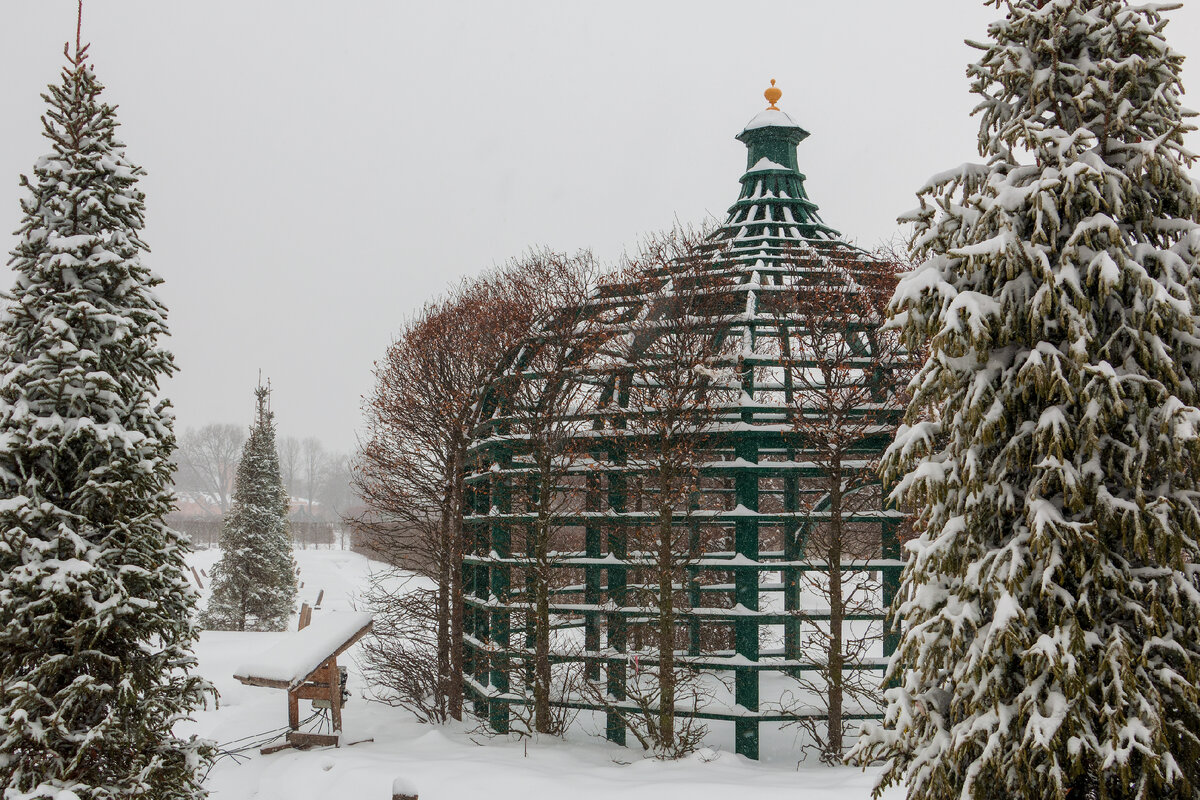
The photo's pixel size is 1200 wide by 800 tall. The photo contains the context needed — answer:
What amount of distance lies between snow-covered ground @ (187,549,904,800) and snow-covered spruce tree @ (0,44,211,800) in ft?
12.7

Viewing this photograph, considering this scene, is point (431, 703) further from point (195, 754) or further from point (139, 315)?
point (139, 315)

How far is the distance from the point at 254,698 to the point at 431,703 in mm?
4204

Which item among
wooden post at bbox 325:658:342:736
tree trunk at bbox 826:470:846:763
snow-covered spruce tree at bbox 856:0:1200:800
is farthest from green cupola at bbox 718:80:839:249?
snow-covered spruce tree at bbox 856:0:1200:800

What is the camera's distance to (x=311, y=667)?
45.5 feet

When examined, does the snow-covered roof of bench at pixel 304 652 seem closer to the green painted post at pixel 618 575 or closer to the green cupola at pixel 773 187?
the green painted post at pixel 618 575

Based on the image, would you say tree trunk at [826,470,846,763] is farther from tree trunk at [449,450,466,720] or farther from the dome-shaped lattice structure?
tree trunk at [449,450,466,720]

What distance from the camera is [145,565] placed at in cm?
828

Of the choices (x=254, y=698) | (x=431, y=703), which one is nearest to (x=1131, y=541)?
(x=431, y=703)

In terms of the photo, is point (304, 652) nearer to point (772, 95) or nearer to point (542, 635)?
point (542, 635)

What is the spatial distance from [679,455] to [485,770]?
5.19 m

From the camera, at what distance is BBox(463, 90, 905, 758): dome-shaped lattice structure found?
13672 mm

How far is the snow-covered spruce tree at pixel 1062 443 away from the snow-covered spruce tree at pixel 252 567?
2548cm

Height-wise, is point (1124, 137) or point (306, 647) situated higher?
point (1124, 137)

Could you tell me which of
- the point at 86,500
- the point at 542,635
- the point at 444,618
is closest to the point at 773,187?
the point at 542,635
